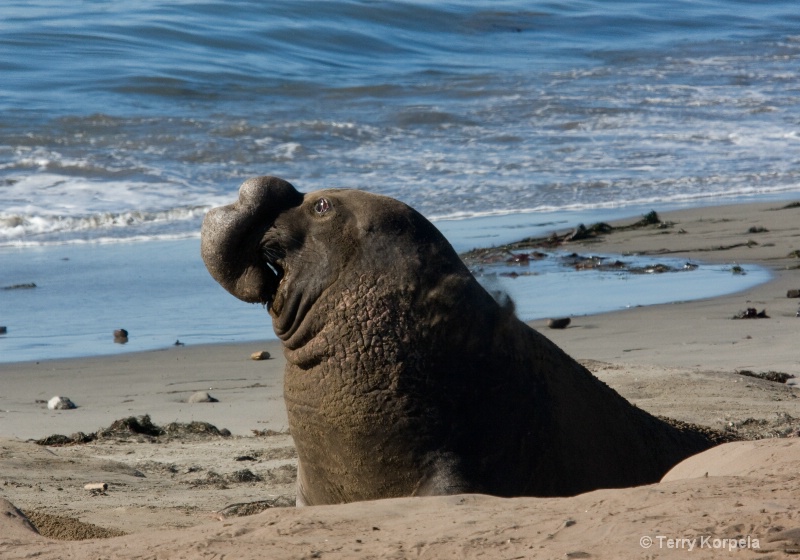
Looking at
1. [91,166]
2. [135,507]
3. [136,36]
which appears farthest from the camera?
[136,36]

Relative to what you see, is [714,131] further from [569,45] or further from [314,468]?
[314,468]

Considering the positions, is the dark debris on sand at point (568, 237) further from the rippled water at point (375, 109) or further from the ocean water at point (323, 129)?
the rippled water at point (375, 109)

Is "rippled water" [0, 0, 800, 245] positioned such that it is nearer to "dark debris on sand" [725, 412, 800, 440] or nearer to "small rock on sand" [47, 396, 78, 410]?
"small rock on sand" [47, 396, 78, 410]

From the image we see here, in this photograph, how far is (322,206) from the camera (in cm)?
397

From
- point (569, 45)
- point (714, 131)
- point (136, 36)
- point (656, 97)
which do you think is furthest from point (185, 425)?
point (569, 45)

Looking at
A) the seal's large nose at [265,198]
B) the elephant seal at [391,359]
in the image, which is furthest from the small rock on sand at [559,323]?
the seal's large nose at [265,198]

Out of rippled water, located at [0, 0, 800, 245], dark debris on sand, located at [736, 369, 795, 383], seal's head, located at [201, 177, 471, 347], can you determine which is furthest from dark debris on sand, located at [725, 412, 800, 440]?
rippled water, located at [0, 0, 800, 245]

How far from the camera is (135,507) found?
4.55m

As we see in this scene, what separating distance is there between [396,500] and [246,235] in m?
1.17

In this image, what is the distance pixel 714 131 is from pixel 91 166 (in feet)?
29.6

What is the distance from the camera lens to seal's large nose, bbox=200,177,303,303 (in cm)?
395

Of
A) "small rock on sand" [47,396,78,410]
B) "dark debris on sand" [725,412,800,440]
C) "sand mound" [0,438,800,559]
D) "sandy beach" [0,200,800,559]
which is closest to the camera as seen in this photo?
"sand mound" [0,438,800,559]

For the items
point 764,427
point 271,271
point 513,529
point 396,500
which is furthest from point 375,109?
point 513,529

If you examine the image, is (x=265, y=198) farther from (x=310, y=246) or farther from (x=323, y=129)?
(x=323, y=129)
